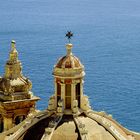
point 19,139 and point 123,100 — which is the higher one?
point 19,139

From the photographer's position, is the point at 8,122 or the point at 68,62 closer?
the point at 68,62

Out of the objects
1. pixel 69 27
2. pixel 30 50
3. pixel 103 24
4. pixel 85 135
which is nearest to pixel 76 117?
pixel 85 135

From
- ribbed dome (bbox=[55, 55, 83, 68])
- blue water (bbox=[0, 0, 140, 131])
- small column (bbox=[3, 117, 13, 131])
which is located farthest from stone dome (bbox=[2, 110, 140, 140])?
blue water (bbox=[0, 0, 140, 131])

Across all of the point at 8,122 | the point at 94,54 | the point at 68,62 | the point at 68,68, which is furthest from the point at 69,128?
the point at 94,54

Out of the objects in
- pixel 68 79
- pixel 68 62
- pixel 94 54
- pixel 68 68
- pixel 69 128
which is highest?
pixel 68 62

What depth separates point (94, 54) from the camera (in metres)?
122

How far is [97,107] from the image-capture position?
8025cm

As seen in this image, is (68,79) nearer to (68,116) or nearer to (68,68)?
(68,68)

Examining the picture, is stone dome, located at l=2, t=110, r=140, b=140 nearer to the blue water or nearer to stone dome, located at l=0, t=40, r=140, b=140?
stone dome, located at l=0, t=40, r=140, b=140

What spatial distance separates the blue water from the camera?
84225mm

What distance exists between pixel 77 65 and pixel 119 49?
108800mm

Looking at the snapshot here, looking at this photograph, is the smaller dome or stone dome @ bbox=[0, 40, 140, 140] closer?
stone dome @ bbox=[0, 40, 140, 140]

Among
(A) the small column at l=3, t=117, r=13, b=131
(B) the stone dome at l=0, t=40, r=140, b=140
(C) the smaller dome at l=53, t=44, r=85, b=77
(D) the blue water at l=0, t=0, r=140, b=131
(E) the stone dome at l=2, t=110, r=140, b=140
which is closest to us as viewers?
(E) the stone dome at l=2, t=110, r=140, b=140

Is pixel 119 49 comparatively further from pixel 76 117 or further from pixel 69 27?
pixel 76 117
